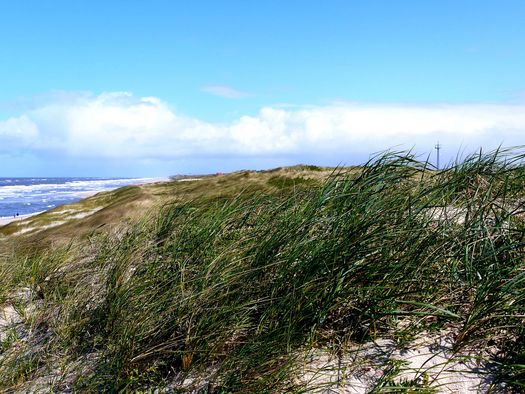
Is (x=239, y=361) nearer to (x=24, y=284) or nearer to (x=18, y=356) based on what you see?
(x=18, y=356)

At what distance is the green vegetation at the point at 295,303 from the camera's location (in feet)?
13.5

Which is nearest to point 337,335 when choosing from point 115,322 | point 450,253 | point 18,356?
point 450,253

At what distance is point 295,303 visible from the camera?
14.1ft

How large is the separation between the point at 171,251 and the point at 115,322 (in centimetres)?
140

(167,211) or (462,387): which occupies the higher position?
(167,211)

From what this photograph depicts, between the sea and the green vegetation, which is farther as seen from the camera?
the sea

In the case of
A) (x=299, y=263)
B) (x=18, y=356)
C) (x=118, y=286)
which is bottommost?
(x=18, y=356)

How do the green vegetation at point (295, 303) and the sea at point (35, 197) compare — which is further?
the sea at point (35, 197)

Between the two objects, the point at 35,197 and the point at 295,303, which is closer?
the point at 295,303

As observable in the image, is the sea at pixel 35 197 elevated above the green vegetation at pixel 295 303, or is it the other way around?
the green vegetation at pixel 295 303

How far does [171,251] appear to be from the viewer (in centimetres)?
614

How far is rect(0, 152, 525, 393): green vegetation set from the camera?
13.5 ft

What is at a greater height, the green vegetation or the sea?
the green vegetation

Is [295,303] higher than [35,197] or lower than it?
higher
